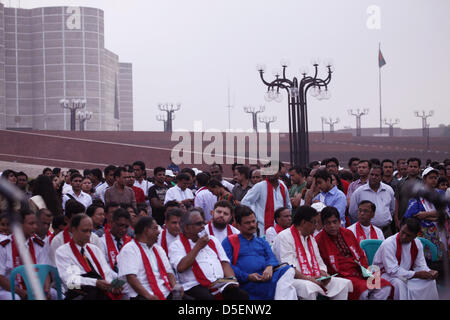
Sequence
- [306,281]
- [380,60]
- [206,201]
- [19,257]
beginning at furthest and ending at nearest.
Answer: [380,60]
[206,201]
[306,281]
[19,257]

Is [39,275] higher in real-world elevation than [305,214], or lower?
lower

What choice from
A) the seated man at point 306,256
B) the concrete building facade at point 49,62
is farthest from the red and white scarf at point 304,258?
the concrete building facade at point 49,62

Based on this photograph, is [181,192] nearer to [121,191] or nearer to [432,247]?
[121,191]

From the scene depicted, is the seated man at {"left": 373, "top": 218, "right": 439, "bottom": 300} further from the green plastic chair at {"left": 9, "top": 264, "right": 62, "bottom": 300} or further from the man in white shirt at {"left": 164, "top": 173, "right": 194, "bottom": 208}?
the man in white shirt at {"left": 164, "top": 173, "right": 194, "bottom": 208}

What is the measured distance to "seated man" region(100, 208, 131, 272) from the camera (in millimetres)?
6281

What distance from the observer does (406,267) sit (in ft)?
21.0

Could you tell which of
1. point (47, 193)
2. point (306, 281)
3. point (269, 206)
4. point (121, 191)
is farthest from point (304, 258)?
point (47, 193)

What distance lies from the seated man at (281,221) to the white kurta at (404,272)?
918 mm

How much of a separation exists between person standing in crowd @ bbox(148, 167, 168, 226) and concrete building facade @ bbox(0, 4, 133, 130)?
3819 centimetres

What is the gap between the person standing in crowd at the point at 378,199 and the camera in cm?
797

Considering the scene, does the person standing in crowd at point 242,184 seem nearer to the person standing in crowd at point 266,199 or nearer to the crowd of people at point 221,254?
the person standing in crowd at point 266,199

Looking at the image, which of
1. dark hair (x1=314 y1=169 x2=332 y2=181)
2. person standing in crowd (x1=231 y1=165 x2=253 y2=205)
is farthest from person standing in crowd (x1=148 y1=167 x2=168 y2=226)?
dark hair (x1=314 y1=169 x2=332 y2=181)

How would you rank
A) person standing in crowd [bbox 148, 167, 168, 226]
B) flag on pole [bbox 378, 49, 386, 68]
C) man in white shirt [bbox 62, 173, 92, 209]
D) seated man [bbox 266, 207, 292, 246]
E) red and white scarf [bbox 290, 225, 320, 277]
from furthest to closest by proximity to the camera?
flag on pole [bbox 378, 49, 386, 68] → person standing in crowd [bbox 148, 167, 168, 226] → man in white shirt [bbox 62, 173, 92, 209] → seated man [bbox 266, 207, 292, 246] → red and white scarf [bbox 290, 225, 320, 277]

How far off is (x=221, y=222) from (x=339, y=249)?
113 centimetres
